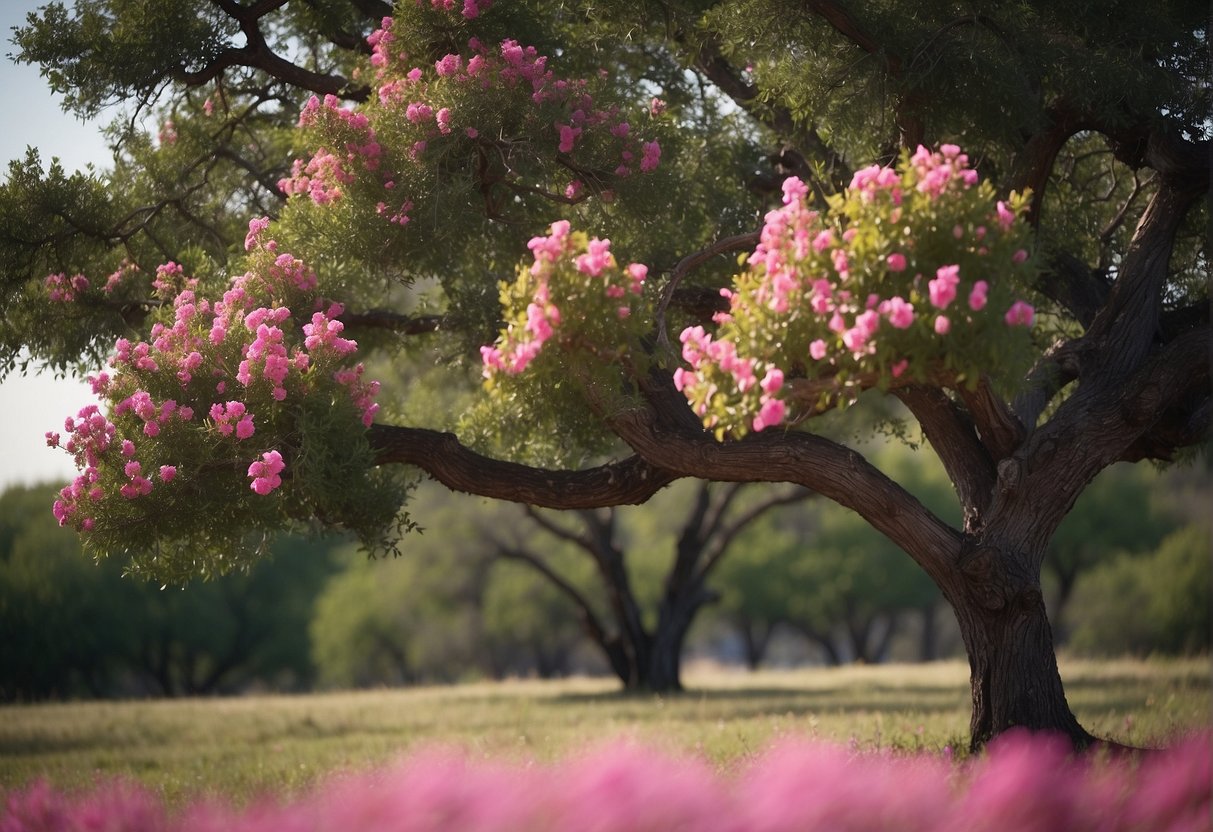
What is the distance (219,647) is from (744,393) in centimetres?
4442

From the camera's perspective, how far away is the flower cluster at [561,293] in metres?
7.94

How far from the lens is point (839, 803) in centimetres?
546

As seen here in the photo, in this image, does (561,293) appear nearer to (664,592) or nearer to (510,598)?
(664,592)

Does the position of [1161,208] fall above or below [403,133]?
below

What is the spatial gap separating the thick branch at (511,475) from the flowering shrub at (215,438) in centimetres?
117

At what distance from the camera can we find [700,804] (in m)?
5.43

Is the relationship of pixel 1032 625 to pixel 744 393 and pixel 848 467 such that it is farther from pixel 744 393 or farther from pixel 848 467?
pixel 744 393

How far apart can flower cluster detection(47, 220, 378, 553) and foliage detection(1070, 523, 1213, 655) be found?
41870 millimetres

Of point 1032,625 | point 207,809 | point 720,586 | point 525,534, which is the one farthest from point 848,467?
point 720,586

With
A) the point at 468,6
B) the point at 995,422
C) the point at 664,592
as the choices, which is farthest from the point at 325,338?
the point at 664,592

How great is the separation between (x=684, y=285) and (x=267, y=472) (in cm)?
539

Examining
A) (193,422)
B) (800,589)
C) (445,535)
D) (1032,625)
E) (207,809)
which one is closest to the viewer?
(207,809)

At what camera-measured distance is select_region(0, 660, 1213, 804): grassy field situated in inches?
480

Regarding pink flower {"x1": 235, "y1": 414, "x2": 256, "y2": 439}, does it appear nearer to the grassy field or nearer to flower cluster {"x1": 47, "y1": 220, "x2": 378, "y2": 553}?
flower cluster {"x1": 47, "y1": 220, "x2": 378, "y2": 553}
